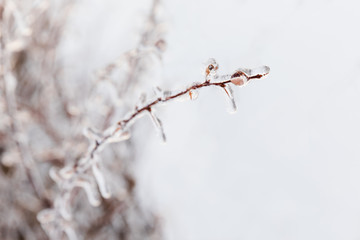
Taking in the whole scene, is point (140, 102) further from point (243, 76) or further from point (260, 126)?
point (260, 126)

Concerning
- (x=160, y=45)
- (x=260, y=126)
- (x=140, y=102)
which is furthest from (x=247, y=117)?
(x=140, y=102)

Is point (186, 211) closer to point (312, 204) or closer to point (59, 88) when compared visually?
point (312, 204)

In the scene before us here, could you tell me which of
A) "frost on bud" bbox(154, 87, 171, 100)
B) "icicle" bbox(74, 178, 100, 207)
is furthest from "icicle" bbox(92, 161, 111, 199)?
→ "frost on bud" bbox(154, 87, 171, 100)

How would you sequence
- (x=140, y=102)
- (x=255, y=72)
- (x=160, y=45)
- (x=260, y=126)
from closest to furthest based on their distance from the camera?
1. (x=255, y=72)
2. (x=140, y=102)
3. (x=160, y=45)
4. (x=260, y=126)

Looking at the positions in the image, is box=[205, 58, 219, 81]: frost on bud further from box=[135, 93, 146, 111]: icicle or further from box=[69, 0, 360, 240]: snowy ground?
box=[69, 0, 360, 240]: snowy ground

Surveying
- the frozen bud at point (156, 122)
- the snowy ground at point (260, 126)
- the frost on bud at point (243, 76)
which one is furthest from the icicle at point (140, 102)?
the snowy ground at point (260, 126)

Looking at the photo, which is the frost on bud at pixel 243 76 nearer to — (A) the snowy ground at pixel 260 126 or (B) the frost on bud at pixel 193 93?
(B) the frost on bud at pixel 193 93

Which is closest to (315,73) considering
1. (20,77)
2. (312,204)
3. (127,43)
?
(312,204)
